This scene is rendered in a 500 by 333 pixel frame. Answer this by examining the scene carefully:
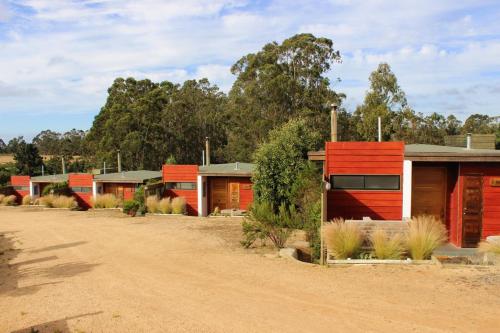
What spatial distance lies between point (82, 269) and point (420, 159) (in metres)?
9.10

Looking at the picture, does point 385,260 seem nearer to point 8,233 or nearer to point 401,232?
point 401,232

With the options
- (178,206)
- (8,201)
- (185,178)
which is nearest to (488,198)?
(178,206)

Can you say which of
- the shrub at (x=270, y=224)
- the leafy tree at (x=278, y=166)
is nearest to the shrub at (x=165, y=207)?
the leafy tree at (x=278, y=166)

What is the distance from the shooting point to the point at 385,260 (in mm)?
9289

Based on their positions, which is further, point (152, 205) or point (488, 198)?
point (152, 205)

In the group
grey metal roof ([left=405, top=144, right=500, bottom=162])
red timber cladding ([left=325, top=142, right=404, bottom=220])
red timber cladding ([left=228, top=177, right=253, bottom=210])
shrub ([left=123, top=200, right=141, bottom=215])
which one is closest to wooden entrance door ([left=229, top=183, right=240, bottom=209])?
red timber cladding ([left=228, top=177, right=253, bottom=210])

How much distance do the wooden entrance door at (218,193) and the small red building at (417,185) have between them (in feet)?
35.5

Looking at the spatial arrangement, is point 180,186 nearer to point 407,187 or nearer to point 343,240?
point 407,187

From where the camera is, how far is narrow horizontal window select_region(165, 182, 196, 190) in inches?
966

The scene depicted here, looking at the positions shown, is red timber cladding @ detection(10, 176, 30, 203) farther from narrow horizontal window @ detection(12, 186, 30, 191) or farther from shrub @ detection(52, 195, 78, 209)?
shrub @ detection(52, 195, 78, 209)

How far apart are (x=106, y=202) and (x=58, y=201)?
408 cm

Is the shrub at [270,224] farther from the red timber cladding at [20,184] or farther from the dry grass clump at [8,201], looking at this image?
the red timber cladding at [20,184]

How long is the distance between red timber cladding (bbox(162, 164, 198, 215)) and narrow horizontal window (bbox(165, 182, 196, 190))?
0.17 meters

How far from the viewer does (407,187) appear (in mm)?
12281
